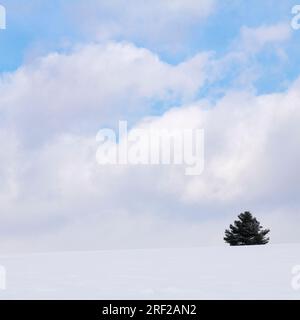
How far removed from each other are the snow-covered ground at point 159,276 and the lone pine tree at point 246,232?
29.8 meters

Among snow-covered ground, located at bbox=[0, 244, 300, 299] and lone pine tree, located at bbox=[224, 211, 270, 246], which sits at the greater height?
lone pine tree, located at bbox=[224, 211, 270, 246]

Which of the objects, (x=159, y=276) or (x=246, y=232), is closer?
(x=159, y=276)

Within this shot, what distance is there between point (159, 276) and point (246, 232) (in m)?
35.9

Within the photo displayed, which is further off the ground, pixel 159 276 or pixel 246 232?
pixel 246 232

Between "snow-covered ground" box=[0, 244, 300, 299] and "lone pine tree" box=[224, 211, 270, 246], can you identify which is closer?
"snow-covered ground" box=[0, 244, 300, 299]

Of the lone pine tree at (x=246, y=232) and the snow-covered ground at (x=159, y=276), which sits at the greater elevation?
the lone pine tree at (x=246, y=232)

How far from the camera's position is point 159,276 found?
11461 mm

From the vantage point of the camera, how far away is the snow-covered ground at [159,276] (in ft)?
31.0

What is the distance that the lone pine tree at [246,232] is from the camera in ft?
150

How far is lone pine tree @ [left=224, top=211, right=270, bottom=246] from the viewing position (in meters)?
45.7

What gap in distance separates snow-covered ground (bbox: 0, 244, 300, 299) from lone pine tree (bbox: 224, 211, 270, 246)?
29.8 meters

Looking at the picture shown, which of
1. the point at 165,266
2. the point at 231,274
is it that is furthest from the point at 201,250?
the point at 231,274

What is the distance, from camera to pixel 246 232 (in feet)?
151

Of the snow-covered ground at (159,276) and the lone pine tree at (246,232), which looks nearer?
the snow-covered ground at (159,276)
